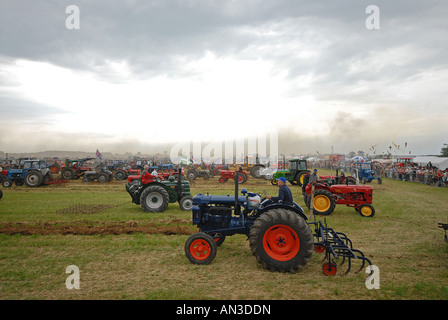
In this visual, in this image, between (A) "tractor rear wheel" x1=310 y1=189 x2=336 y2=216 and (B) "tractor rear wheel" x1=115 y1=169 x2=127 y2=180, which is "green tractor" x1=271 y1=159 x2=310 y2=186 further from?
(B) "tractor rear wheel" x1=115 y1=169 x2=127 y2=180

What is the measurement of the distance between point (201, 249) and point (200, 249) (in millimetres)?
20

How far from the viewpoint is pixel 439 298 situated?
425cm

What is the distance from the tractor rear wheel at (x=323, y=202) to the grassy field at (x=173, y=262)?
628 mm

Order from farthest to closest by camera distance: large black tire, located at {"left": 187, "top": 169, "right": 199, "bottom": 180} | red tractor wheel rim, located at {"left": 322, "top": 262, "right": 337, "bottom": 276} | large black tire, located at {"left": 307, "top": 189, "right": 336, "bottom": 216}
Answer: large black tire, located at {"left": 187, "top": 169, "right": 199, "bottom": 180} < large black tire, located at {"left": 307, "top": 189, "right": 336, "bottom": 216} < red tractor wheel rim, located at {"left": 322, "top": 262, "right": 337, "bottom": 276}

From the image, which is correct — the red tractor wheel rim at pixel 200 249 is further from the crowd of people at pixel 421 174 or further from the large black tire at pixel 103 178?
the crowd of people at pixel 421 174

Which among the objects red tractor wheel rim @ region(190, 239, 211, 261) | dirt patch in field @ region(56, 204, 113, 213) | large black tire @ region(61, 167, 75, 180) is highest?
large black tire @ region(61, 167, 75, 180)

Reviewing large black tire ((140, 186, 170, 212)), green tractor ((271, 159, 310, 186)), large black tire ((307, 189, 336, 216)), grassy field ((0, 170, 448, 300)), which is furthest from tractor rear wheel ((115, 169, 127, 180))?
large black tire ((307, 189, 336, 216))

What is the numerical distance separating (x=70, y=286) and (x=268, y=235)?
3.47 meters

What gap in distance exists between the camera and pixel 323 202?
10773mm

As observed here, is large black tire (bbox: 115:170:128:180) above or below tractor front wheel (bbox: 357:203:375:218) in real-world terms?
above

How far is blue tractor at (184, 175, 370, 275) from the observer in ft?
16.9

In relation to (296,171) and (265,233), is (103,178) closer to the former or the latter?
(296,171)

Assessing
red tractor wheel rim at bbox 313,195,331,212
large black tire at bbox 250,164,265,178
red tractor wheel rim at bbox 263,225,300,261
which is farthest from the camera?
large black tire at bbox 250,164,265,178

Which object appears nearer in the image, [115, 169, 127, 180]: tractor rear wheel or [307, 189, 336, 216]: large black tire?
[307, 189, 336, 216]: large black tire
